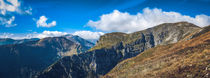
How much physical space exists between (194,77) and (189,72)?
4488mm

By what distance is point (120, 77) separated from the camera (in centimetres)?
10819

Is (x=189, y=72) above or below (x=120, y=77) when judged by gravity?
above

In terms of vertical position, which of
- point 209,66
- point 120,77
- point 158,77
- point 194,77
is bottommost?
point 120,77

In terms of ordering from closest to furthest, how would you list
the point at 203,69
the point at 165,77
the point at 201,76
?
the point at 201,76 → the point at 203,69 → the point at 165,77

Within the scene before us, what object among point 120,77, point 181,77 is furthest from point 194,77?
point 120,77

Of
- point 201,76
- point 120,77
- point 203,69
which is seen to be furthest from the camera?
point 120,77

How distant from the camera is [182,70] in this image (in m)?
50.3

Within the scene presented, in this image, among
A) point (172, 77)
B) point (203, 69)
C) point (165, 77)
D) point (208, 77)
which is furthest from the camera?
point (165, 77)

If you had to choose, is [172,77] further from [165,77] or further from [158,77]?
[158,77]

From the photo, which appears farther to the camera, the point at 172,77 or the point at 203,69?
the point at 172,77

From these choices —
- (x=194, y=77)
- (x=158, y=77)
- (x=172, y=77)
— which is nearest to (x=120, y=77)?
(x=158, y=77)

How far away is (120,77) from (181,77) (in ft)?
217

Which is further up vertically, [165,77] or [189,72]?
[189,72]

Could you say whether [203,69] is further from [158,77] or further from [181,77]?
[158,77]
